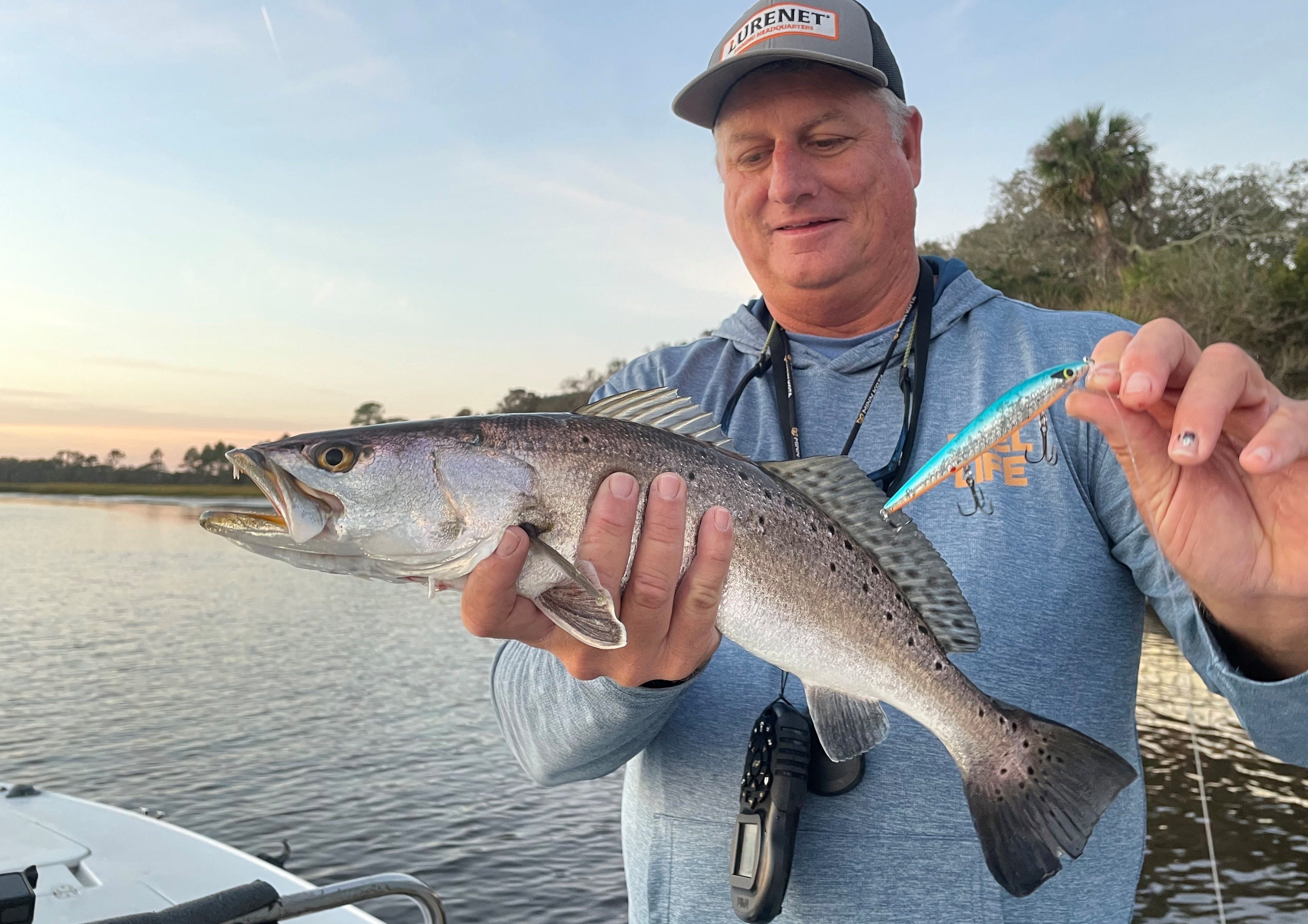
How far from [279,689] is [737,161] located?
801 inches

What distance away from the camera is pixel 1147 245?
1515 inches

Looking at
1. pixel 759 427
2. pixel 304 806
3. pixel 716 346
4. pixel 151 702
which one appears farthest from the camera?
pixel 151 702

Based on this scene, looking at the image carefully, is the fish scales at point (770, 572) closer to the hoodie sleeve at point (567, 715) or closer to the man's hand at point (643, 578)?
the man's hand at point (643, 578)

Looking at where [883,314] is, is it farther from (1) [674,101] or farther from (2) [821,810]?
(2) [821,810]

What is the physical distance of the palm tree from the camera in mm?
35094

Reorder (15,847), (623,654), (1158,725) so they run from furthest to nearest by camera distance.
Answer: (1158,725) < (15,847) < (623,654)

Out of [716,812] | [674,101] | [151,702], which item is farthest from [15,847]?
[151,702]

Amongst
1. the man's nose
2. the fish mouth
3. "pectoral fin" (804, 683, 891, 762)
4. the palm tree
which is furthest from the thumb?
the palm tree

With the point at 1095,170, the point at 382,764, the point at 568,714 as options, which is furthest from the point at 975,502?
the point at 1095,170

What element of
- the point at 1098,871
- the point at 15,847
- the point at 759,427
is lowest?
the point at 15,847

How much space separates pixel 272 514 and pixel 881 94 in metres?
2.31

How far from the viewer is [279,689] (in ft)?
67.6

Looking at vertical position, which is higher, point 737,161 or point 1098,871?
point 737,161

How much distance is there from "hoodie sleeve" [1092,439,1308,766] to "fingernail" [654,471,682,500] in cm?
116
